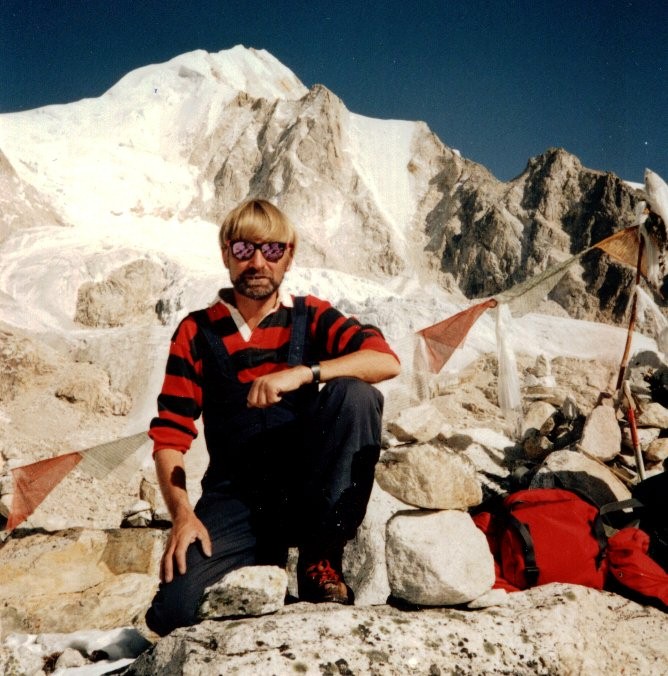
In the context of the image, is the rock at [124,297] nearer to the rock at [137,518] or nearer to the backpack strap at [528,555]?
the rock at [137,518]

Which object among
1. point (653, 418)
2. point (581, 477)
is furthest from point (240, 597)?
point (653, 418)

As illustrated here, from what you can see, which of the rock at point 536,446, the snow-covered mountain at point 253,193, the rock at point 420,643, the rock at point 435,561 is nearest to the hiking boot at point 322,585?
the rock at point 420,643

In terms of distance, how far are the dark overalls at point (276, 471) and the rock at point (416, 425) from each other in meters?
2.33

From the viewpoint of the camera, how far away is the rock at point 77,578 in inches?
120

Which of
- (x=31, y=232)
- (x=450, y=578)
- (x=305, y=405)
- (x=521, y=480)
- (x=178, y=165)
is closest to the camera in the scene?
(x=450, y=578)

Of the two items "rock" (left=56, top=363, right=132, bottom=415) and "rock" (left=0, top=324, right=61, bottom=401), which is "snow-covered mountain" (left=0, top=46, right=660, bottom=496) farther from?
"rock" (left=56, top=363, right=132, bottom=415)

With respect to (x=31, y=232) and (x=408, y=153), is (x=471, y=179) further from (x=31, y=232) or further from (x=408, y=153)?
(x=31, y=232)

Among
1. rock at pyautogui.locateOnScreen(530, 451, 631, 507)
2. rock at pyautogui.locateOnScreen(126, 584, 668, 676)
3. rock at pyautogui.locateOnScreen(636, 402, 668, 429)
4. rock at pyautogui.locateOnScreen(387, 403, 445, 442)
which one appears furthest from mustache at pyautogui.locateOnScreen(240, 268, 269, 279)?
rock at pyautogui.locateOnScreen(636, 402, 668, 429)

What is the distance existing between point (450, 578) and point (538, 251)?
34322 mm

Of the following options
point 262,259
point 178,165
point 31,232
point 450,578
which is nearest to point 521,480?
point 450,578

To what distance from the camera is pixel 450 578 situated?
1914mm

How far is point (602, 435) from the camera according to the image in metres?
4.85

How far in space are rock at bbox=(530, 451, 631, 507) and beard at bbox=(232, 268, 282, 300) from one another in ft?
9.07

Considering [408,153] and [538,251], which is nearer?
[538,251]
